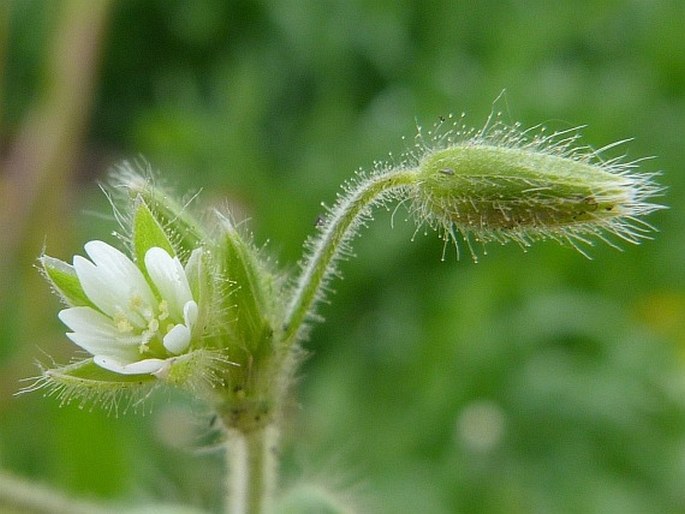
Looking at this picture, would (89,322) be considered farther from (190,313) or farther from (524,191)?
(524,191)

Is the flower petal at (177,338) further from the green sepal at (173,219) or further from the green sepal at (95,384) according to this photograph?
the green sepal at (173,219)

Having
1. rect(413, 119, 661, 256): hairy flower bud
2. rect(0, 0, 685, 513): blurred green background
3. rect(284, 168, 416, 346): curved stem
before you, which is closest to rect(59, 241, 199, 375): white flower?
rect(284, 168, 416, 346): curved stem

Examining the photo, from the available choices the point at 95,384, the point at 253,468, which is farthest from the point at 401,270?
the point at 95,384

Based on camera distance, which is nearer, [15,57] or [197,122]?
[197,122]

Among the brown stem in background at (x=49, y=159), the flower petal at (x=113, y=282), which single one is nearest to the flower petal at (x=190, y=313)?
the flower petal at (x=113, y=282)

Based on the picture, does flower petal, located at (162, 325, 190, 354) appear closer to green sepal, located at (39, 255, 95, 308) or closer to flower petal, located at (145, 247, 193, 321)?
flower petal, located at (145, 247, 193, 321)

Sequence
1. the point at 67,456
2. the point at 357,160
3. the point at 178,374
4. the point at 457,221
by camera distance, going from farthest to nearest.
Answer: the point at 357,160 → the point at 67,456 → the point at 457,221 → the point at 178,374

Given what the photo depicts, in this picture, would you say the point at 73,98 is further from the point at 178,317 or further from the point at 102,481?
the point at 178,317

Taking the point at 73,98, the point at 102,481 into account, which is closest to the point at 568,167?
the point at 102,481
